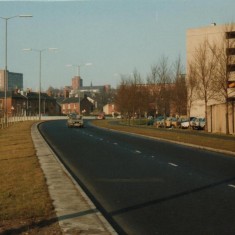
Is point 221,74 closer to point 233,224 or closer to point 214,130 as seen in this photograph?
point 214,130

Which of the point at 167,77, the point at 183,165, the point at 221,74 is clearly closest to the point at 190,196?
the point at 183,165

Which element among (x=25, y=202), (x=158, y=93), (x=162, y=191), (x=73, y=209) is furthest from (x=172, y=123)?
(x=73, y=209)

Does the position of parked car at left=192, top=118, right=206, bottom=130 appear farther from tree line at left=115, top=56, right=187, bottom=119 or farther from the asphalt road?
the asphalt road

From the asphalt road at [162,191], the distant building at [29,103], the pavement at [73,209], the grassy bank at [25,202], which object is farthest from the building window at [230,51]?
the distant building at [29,103]

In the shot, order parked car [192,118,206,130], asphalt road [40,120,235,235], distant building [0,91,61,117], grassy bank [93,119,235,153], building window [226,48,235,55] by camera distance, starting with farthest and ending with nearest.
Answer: distant building [0,91,61,117] < parked car [192,118,206,130] < building window [226,48,235,55] < grassy bank [93,119,235,153] < asphalt road [40,120,235,235]

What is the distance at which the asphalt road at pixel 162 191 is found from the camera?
28.0 ft

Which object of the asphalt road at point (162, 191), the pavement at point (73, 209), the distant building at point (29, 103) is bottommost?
the asphalt road at point (162, 191)

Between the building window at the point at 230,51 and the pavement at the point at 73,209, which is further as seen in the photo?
the building window at the point at 230,51

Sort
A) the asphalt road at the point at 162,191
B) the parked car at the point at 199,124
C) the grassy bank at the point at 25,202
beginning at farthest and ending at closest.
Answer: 1. the parked car at the point at 199,124
2. the asphalt road at the point at 162,191
3. the grassy bank at the point at 25,202

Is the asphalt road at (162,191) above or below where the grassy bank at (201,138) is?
above

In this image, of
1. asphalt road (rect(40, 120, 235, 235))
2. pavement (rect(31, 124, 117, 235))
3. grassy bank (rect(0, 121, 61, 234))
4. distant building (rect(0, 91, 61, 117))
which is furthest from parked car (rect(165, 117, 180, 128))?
distant building (rect(0, 91, 61, 117))

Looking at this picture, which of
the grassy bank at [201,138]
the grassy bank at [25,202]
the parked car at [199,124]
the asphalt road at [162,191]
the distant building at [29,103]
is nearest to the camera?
the grassy bank at [25,202]

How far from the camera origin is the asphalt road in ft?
28.0

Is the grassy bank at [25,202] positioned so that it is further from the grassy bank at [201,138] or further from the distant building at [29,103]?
the distant building at [29,103]
